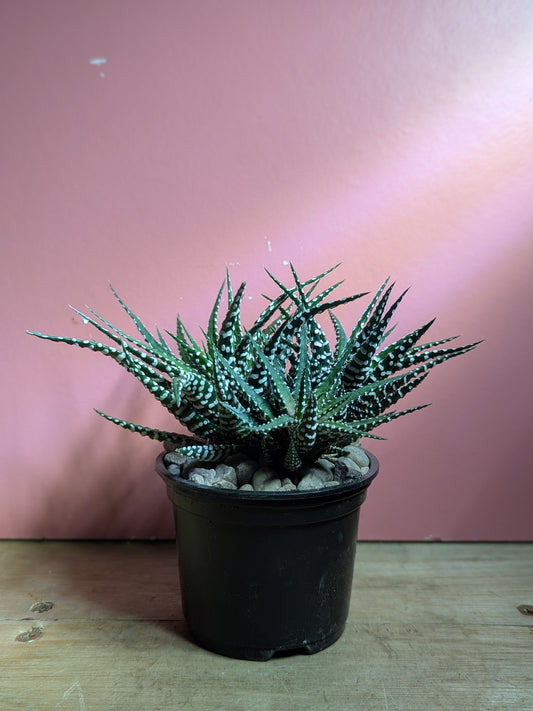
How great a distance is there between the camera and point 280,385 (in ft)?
2.32

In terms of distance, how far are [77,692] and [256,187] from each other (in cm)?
84

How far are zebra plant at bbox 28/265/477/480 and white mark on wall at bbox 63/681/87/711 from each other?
1.00 feet

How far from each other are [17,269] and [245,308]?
434mm

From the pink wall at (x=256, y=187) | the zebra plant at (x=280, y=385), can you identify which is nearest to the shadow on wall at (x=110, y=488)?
the pink wall at (x=256, y=187)

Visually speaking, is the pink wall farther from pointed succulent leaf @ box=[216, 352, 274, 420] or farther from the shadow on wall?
pointed succulent leaf @ box=[216, 352, 274, 420]

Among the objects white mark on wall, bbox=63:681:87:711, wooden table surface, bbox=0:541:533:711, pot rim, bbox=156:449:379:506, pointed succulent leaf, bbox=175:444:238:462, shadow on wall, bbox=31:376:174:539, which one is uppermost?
→ pointed succulent leaf, bbox=175:444:238:462

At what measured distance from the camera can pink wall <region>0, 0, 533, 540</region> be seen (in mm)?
1069

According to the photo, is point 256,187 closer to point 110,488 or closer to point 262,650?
point 110,488

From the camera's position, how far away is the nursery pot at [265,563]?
73cm

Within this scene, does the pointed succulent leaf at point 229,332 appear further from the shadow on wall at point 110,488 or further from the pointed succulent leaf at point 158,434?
the shadow on wall at point 110,488

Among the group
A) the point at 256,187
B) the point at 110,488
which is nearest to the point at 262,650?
the point at 110,488

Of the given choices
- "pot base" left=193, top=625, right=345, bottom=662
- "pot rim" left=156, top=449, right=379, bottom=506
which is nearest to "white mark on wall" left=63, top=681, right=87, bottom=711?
"pot base" left=193, top=625, right=345, bottom=662

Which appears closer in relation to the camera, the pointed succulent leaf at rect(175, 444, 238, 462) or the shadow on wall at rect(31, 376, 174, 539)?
the pointed succulent leaf at rect(175, 444, 238, 462)

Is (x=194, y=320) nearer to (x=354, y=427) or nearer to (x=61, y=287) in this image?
(x=61, y=287)
